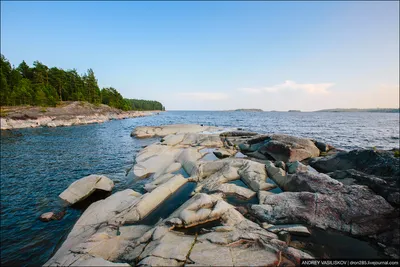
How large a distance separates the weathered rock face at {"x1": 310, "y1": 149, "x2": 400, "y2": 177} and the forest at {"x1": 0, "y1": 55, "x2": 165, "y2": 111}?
9489 centimetres

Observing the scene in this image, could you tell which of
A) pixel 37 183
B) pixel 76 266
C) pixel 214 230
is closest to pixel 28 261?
pixel 76 266

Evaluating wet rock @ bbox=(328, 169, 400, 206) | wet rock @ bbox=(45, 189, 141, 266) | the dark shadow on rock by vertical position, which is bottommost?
the dark shadow on rock

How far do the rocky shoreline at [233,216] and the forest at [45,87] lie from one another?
275 ft

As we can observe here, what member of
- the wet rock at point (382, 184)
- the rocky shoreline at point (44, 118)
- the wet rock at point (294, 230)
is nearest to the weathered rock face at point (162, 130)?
the wet rock at point (382, 184)

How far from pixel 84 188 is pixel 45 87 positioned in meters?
94.8

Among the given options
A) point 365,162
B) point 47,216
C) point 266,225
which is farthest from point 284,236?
point 47,216

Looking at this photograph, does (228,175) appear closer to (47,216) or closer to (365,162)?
(365,162)

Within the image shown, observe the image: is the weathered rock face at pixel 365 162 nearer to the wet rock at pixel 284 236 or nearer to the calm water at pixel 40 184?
the wet rock at pixel 284 236

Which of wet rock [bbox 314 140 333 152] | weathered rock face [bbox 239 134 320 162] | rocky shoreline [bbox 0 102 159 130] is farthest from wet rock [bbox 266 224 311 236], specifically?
rocky shoreline [bbox 0 102 159 130]

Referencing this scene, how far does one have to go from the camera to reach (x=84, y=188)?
40.8 ft

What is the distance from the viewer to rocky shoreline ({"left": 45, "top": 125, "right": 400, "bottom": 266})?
243 inches

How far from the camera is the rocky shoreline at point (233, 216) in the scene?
243 inches

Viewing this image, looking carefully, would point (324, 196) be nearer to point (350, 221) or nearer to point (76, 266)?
point (350, 221)

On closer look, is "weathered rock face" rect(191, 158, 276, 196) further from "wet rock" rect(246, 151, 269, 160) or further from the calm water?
"wet rock" rect(246, 151, 269, 160)
